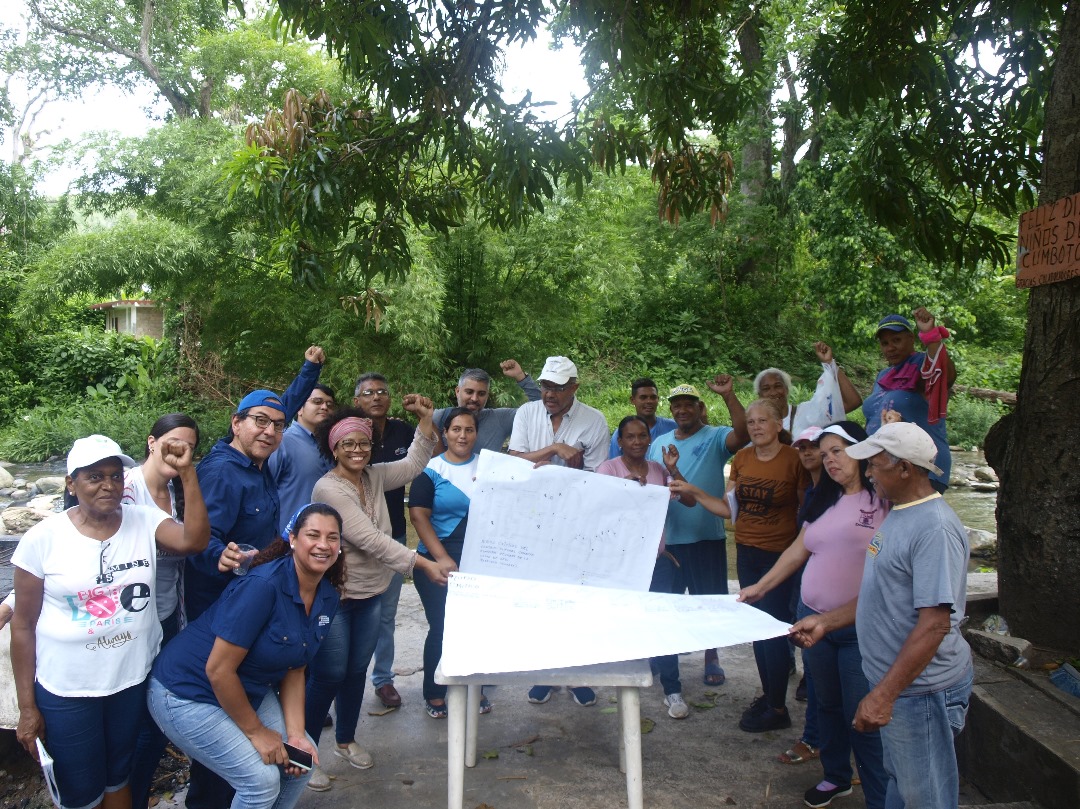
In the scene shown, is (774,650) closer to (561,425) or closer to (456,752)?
(561,425)

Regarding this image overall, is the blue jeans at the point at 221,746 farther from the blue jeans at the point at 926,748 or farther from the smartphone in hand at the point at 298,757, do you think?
the blue jeans at the point at 926,748

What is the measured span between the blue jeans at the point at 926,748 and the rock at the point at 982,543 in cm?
675

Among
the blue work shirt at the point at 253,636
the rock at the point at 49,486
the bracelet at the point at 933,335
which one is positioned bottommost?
the rock at the point at 49,486

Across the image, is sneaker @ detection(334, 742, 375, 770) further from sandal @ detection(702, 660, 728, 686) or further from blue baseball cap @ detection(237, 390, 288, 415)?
sandal @ detection(702, 660, 728, 686)

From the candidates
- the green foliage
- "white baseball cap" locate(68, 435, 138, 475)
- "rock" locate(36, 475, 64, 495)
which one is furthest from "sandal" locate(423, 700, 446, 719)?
the green foliage

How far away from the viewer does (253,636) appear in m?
2.85

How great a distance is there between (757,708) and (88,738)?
3018mm

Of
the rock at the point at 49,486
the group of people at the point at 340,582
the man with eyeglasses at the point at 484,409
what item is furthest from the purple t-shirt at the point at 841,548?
the rock at the point at 49,486

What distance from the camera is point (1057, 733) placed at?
3.43 meters

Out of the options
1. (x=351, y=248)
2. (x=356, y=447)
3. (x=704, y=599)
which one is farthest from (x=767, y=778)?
(x=351, y=248)

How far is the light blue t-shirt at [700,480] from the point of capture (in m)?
4.72

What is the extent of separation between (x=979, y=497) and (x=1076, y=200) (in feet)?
31.3

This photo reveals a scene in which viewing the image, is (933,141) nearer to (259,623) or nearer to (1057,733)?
(1057,733)

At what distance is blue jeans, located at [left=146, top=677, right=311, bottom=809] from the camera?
9.27 feet
